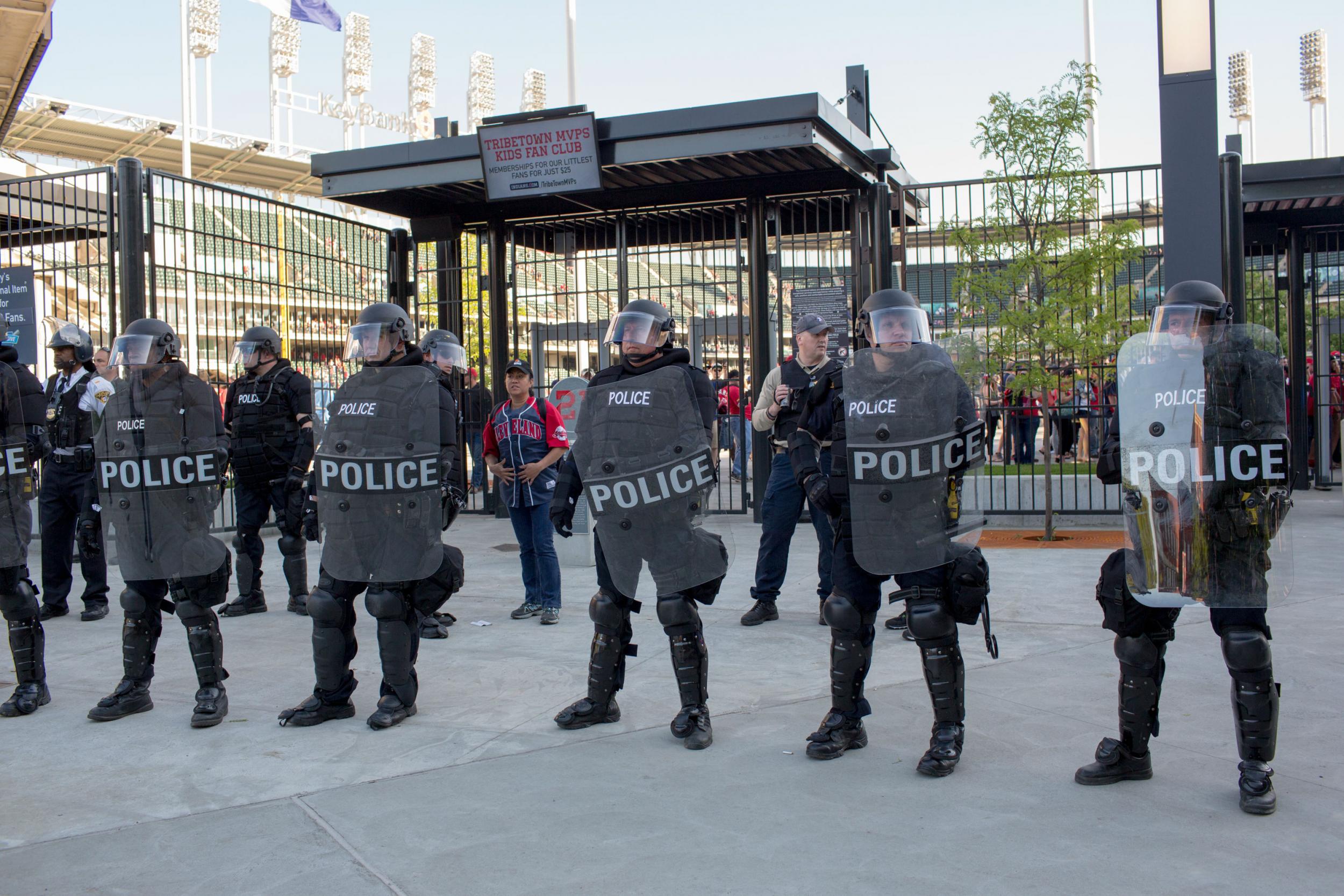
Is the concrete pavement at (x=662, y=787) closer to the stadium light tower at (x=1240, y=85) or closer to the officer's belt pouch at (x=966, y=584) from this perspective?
the officer's belt pouch at (x=966, y=584)

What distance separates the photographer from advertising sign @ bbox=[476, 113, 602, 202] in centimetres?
1034

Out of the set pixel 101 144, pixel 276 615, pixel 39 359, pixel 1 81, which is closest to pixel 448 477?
pixel 276 615

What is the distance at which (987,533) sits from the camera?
10438 millimetres

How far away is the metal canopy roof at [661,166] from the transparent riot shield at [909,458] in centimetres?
586

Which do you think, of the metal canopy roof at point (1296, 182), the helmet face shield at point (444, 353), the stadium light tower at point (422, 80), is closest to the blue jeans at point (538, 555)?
the helmet face shield at point (444, 353)

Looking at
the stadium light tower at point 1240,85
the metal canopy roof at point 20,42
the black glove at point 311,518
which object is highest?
the stadium light tower at point 1240,85

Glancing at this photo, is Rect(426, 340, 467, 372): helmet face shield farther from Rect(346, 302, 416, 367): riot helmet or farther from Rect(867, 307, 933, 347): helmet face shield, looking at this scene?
Rect(867, 307, 933, 347): helmet face shield

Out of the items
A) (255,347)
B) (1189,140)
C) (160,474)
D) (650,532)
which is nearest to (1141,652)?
(650,532)

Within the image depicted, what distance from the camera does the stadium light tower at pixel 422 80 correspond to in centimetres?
6994

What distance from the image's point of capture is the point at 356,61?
60031mm

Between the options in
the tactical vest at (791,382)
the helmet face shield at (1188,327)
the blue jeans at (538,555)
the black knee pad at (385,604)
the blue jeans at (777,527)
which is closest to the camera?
the helmet face shield at (1188,327)

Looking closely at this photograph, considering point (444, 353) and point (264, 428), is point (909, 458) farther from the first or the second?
point (264, 428)

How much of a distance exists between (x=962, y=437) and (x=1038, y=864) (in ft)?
5.10

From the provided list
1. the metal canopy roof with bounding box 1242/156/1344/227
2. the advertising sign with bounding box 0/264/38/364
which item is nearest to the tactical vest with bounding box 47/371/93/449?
the advertising sign with bounding box 0/264/38/364
